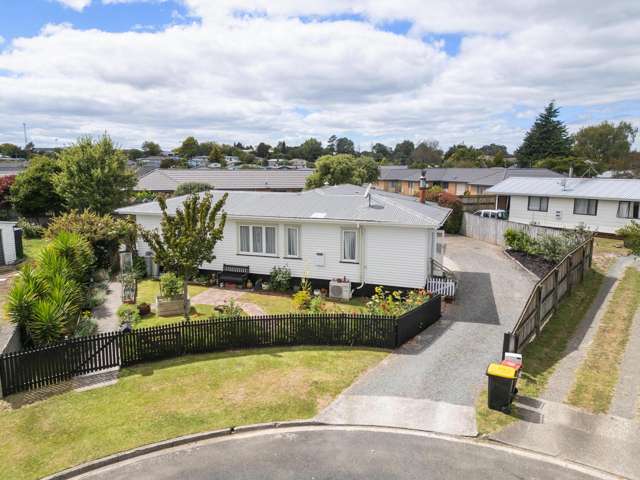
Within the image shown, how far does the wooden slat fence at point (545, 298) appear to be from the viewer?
12.8 meters

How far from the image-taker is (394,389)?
1198 cm

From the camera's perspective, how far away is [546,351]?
14031mm

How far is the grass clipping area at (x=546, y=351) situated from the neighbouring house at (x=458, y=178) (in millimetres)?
34686

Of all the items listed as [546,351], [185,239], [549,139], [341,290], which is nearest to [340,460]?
[546,351]

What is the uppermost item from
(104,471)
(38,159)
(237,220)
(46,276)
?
(38,159)

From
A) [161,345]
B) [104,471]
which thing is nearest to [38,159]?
[161,345]

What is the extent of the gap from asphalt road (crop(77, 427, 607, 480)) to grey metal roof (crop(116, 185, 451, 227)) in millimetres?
9961

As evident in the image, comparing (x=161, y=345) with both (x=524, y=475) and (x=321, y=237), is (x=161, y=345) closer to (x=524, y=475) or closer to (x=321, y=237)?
(x=321, y=237)

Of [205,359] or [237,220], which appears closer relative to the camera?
[205,359]

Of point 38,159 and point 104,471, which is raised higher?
point 38,159

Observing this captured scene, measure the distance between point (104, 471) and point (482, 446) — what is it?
7.71 m

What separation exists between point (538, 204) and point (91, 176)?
3487cm

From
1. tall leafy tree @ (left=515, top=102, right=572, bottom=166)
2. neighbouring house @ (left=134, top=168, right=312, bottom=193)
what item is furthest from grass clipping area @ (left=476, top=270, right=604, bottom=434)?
tall leafy tree @ (left=515, top=102, right=572, bottom=166)

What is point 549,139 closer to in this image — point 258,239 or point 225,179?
point 225,179
